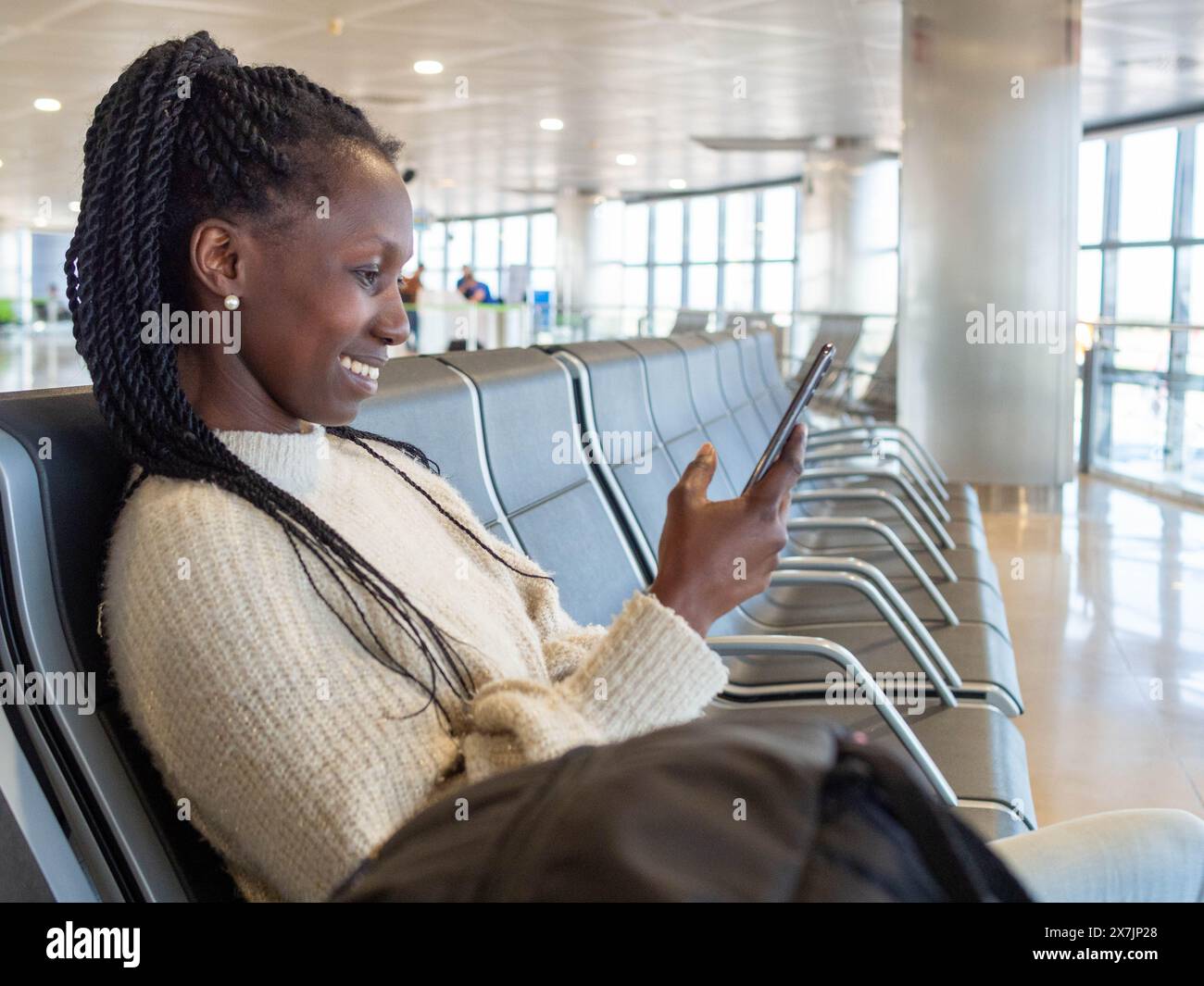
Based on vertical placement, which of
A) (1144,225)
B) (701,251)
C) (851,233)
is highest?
(701,251)

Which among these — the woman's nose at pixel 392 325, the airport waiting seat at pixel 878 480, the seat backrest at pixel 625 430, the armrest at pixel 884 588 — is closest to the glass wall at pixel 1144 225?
the airport waiting seat at pixel 878 480

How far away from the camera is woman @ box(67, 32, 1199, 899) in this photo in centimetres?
88

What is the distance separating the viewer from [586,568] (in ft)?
7.20

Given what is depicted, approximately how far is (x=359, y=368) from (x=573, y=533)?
1.15 m

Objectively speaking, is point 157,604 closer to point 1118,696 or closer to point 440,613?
point 440,613

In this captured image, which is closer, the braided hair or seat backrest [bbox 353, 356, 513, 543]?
the braided hair

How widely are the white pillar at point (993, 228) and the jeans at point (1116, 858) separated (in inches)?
240

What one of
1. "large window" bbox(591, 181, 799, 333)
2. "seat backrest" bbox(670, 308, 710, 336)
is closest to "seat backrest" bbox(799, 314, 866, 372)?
"seat backrest" bbox(670, 308, 710, 336)

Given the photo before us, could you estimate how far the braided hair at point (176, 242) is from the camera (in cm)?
99

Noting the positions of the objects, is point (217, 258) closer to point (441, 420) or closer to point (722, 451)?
point (441, 420)

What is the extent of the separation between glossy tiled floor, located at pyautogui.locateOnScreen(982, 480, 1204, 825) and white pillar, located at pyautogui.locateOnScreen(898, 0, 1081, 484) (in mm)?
596

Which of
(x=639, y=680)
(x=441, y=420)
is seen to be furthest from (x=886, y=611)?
(x=639, y=680)

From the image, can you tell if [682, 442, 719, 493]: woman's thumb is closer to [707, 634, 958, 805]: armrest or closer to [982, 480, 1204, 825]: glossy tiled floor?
[707, 634, 958, 805]: armrest
